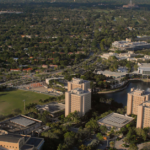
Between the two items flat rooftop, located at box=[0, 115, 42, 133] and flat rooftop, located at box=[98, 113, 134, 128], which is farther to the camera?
flat rooftop, located at box=[98, 113, 134, 128]

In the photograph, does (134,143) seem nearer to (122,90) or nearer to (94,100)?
(94,100)

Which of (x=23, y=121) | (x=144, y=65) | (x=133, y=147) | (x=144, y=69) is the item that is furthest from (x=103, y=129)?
(x=144, y=65)

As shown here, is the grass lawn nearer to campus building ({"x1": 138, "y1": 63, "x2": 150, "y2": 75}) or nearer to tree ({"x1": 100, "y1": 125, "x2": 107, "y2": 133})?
tree ({"x1": 100, "y1": 125, "x2": 107, "y2": 133})

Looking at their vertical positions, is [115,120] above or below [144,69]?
below

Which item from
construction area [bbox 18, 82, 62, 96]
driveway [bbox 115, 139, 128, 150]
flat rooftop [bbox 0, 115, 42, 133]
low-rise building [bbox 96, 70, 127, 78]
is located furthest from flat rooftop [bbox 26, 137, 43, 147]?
low-rise building [bbox 96, 70, 127, 78]

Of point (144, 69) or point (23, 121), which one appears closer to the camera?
point (23, 121)

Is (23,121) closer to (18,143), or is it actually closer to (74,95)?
(74,95)
